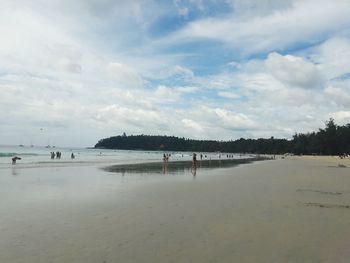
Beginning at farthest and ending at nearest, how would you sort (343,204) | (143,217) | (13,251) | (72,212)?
(343,204) → (72,212) → (143,217) → (13,251)

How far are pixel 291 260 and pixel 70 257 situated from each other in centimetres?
434

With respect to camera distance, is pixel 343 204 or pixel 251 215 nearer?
pixel 251 215

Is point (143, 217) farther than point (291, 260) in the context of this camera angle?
Yes

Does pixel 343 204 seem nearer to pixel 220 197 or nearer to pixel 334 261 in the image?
pixel 220 197

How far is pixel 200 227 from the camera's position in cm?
1023

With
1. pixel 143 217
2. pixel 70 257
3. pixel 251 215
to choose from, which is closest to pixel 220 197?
pixel 251 215

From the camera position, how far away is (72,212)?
41.0 feet

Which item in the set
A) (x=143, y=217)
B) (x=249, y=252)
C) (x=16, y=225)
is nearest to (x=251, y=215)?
(x=143, y=217)

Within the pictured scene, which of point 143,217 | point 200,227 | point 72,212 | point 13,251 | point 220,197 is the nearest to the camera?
point 13,251

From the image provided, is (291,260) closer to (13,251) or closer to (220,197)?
(13,251)

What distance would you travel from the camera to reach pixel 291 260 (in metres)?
7.34

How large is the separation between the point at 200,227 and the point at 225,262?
119 inches

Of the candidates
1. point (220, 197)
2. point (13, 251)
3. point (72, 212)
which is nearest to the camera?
point (13, 251)

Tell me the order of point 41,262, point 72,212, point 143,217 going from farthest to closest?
point 72,212
point 143,217
point 41,262
